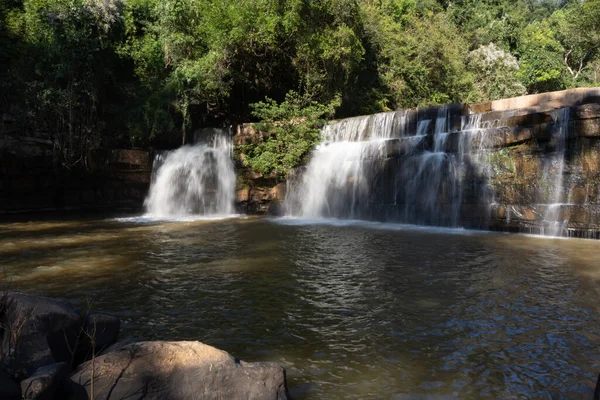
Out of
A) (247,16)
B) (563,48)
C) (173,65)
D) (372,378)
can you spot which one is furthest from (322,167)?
(563,48)

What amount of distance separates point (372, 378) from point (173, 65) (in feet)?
64.6

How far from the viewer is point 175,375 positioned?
2.95 metres

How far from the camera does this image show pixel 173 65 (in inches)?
808

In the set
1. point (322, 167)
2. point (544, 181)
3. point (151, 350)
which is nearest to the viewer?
point (151, 350)

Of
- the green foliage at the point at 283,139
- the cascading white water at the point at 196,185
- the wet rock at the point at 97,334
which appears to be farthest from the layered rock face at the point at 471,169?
the wet rock at the point at 97,334

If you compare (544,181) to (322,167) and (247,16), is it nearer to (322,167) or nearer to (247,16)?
(322,167)

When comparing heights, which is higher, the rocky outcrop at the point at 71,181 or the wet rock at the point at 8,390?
the rocky outcrop at the point at 71,181

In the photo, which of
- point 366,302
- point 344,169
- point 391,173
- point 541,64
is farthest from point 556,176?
point 541,64

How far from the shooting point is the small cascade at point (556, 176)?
11281 mm

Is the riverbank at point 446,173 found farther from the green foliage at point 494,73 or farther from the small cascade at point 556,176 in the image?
the green foliage at point 494,73

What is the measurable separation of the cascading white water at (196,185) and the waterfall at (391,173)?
10.0 ft

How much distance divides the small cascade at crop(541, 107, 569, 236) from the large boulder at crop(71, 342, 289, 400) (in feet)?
34.4

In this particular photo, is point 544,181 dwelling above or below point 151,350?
above

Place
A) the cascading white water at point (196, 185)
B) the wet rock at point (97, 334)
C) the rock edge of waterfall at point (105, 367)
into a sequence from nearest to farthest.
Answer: the rock edge of waterfall at point (105, 367), the wet rock at point (97, 334), the cascading white water at point (196, 185)
